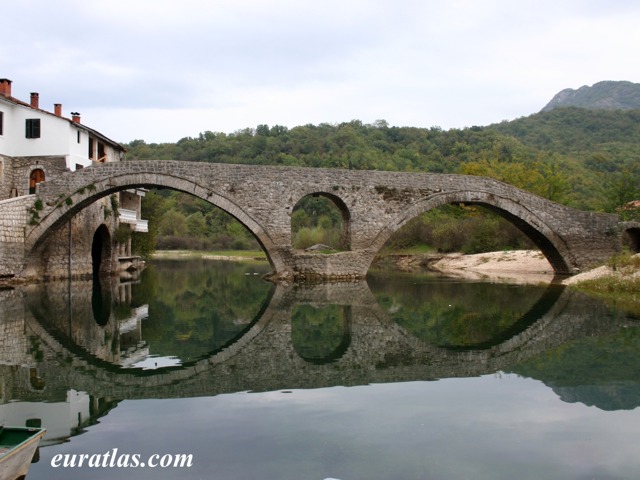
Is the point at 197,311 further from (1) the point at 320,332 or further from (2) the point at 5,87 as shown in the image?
(2) the point at 5,87

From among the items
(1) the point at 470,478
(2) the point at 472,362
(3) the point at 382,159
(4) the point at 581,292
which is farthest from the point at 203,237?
(1) the point at 470,478

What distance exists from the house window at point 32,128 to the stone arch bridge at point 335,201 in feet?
10.8

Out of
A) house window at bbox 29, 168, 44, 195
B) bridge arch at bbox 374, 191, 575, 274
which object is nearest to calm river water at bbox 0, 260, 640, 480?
bridge arch at bbox 374, 191, 575, 274

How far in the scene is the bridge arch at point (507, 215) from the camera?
2575 centimetres

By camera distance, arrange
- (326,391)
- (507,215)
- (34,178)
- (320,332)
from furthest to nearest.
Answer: (507,215)
(34,178)
(320,332)
(326,391)

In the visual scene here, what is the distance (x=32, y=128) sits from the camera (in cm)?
2478

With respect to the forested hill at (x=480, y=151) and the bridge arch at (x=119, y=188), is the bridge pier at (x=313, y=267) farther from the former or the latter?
the forested hill at (x=480, y=151)

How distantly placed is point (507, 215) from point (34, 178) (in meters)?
19.4

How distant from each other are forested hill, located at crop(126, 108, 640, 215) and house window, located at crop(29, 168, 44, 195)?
30.5m

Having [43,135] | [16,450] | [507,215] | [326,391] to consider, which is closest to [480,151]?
[507,215]

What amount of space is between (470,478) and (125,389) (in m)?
4.89

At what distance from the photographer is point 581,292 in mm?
20625

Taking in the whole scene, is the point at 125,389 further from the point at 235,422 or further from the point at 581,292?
the point at 581,292

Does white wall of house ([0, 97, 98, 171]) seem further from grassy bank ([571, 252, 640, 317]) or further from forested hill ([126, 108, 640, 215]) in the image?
forested hill ([126, 108, 640, 215])
